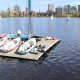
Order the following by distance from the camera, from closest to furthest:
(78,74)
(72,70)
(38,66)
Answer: (78,74) → (72,70) → (38,66)

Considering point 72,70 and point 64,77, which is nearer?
point 64,77

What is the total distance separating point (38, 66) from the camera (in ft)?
64.0

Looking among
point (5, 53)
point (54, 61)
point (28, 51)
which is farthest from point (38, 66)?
point (5, 53)

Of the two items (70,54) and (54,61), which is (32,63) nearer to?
(54,61)

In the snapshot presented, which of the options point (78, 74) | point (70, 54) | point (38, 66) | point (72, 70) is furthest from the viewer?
point (70, 54)

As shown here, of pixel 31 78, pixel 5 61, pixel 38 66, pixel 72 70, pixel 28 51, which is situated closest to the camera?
pixel 31 78

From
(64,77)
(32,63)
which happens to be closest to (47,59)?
(32,63)

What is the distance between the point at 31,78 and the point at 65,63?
7197 millimetres

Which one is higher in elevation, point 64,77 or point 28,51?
point 28,51

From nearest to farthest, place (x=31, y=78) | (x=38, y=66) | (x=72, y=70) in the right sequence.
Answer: (x=31, y=78) < (x=72, y=70) < (x=38, y=66)

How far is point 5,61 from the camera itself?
843 inches

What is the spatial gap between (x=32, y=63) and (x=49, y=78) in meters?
5.21

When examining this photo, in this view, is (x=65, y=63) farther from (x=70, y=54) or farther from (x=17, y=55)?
(x=17, y=55)

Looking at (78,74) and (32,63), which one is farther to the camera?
(32,63)
